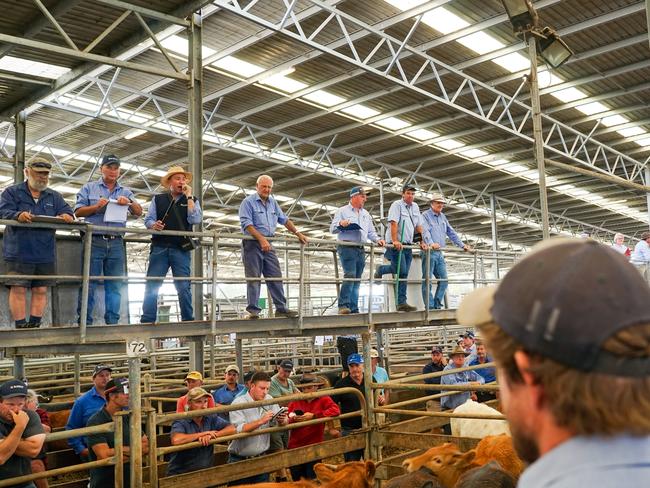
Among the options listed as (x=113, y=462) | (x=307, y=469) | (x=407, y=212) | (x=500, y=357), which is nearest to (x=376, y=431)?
(x=307, y=469)

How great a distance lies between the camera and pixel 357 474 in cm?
535

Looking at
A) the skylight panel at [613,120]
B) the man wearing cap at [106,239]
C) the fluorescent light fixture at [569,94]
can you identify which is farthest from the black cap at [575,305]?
the skylight panel at [613,120]

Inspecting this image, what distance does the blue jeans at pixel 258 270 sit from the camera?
8.14m

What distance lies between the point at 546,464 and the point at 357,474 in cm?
465

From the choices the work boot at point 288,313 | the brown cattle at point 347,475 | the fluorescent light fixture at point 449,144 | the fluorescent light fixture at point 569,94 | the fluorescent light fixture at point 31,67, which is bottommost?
the brown cattle at point 347,475

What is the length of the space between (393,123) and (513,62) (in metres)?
4.23

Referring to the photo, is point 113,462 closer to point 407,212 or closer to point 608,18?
point 407,212

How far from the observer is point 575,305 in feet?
3.07

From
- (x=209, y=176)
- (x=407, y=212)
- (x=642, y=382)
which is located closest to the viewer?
(x=642, y=382)

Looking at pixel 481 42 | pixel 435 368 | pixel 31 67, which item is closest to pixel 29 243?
pixel 31 67

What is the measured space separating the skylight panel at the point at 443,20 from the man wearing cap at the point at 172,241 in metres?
6.19

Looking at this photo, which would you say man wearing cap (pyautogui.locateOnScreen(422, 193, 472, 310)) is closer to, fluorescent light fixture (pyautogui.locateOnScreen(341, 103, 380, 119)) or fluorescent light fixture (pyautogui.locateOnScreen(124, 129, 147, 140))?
fluorescent light fixture (pyautogui.locateOnScreen(341, 103, 380, 119))

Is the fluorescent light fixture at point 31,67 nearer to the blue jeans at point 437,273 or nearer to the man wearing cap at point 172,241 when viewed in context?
the man wearing cap at point 172,241

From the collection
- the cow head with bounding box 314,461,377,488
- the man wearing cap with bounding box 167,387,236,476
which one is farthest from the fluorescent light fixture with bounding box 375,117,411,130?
Result: the cow head with bounding box 314,461,377,488
